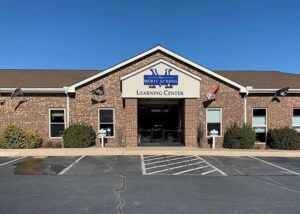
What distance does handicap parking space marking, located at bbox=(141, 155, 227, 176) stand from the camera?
13.3 meters

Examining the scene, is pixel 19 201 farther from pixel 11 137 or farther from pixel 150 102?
pixel 150 102

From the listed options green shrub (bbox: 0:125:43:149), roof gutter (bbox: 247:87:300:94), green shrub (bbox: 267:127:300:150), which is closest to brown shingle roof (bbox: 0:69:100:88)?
green shrub (bbox: 0:125:43:149)

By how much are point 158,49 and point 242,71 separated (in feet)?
32.2

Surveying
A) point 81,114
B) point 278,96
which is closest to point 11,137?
point 81,114

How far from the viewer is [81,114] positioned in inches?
862

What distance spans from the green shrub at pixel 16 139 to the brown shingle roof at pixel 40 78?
2739 mm

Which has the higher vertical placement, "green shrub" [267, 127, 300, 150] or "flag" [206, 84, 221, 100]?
"flag" [206, 84, 221, 100]

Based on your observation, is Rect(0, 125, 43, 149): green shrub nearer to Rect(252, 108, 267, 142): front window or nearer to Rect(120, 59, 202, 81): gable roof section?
Rect(120, 59, 202, 81): gable roof section

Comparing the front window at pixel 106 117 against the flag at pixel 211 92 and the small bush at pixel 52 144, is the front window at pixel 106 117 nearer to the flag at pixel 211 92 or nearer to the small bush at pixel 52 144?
the small bush at pixel 52 144

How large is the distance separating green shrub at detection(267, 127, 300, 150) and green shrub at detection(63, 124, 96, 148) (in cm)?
1039

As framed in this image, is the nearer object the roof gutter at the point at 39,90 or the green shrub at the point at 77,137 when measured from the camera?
the green shrub at the point at 77,137

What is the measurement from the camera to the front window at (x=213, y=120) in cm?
2256

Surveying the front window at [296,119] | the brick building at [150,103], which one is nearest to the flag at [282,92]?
the brick building at [150,103]

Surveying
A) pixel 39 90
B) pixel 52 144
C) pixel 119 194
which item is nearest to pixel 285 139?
pixel 52 144
